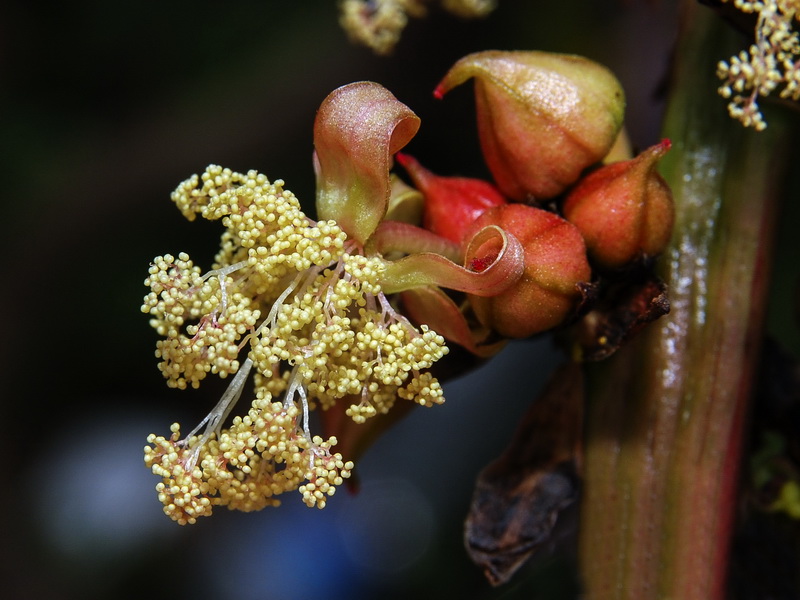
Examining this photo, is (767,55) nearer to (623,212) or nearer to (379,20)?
(623,212)

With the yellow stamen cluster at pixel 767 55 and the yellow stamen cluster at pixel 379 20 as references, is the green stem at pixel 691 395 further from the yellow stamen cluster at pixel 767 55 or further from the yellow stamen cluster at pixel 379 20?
the yellow stamen cluster at pixel 379 20

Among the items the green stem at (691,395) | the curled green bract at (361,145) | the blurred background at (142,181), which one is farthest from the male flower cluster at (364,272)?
the blurred background at (142,181)

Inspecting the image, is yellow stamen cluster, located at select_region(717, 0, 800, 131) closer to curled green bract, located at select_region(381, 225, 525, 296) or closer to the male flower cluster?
the male flower cluster

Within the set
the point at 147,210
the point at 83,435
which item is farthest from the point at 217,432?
the point at 83,435

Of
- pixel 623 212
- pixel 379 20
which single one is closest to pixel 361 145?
pixel 623 212

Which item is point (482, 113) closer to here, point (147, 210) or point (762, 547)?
point (762, 547)

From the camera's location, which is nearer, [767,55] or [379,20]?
[767,55]
